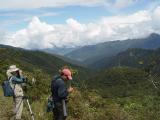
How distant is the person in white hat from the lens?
45.2ft

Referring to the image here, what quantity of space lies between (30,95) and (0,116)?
182 inches

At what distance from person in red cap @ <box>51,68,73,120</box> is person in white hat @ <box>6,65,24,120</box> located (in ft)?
6.85

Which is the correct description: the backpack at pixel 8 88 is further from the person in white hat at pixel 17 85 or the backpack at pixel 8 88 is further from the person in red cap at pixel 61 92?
the person in red cap at pixel 61 92

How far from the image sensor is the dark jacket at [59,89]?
468 inches

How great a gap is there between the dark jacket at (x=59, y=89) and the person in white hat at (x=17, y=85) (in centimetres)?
212

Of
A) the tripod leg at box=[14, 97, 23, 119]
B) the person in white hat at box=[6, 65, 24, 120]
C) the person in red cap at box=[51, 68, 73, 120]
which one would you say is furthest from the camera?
the tripod leg at box=[14, 97, 23, 119]

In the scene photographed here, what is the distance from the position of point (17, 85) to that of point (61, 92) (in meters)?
2.57

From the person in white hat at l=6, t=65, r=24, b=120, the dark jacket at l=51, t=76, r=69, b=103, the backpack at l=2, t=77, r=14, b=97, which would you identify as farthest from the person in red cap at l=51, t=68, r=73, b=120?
the backpack at l=2, t=77, r=14, b=97

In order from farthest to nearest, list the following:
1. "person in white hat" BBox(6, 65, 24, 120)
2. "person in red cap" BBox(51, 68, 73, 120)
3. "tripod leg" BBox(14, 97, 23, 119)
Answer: "tripod leg" BBox(14, 97, 23, 119) < "person in white hat" BBox(6, 65, 24, 120) < "person in red cap" BBox(51, 68, 73, 120)

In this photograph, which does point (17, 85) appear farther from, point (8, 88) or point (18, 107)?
point (18, 107)

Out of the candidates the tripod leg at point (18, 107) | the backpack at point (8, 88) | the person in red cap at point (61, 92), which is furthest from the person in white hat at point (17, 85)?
the person in red cap at point (61, 92)

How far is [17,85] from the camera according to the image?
13867mm

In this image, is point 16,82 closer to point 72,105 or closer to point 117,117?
point 72,105

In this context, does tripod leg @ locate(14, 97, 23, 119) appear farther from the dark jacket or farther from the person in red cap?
the dark jacket
